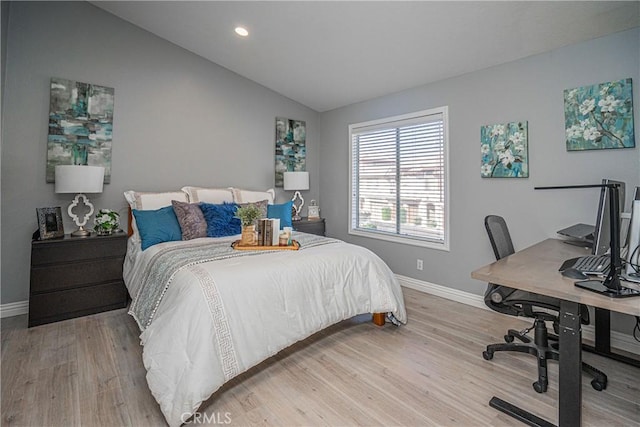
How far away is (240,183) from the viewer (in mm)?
4129

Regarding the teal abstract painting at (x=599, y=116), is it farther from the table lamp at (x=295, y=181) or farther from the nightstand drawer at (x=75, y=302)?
the nightstand drawer at (x=75, y=302)

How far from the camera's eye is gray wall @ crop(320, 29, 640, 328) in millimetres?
2336

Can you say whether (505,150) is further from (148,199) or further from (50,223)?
(50,223)

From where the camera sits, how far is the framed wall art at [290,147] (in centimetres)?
446

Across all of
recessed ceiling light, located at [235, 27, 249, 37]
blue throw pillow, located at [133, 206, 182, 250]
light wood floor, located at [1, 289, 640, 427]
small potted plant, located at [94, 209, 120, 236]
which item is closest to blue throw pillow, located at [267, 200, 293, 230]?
blue throw pillow, located at [133, 206, 182, 250]

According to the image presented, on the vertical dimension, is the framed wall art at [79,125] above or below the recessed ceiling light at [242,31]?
below

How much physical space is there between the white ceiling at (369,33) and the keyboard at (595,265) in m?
1.79

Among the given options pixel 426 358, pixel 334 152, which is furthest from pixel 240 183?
pixel 426 358

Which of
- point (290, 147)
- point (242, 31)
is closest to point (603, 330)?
point (290, 147)

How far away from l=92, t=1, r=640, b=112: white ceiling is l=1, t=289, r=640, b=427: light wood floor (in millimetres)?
2500

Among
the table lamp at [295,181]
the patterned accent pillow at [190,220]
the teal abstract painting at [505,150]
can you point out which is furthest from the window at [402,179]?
the patterned accent pillow at [190,220]

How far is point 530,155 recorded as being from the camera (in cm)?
271

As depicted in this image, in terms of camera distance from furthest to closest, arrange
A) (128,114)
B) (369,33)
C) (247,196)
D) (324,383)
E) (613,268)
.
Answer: (247,196) → (128,114) → (369,33) → (324,383) → (613,268)

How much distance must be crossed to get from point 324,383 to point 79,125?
3.35 metres
